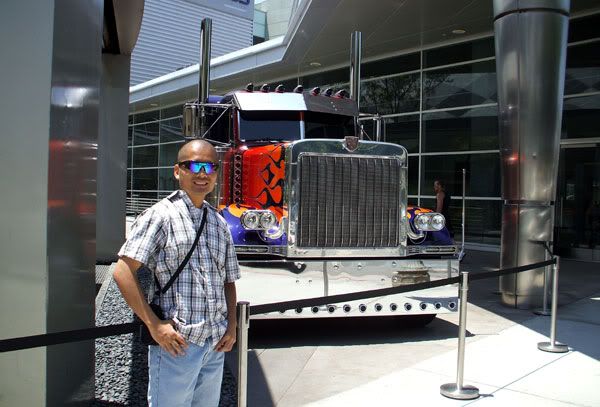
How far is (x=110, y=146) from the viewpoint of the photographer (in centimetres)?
1184

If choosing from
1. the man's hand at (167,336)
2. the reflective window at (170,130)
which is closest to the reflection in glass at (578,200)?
the man's hand at (167,336)

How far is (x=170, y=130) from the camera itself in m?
29.7

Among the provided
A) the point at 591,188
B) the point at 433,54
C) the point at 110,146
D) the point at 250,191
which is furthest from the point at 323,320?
the point at 433,54

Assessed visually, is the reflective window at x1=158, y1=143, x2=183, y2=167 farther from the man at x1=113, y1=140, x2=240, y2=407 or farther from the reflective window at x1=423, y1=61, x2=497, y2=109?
the man at x1=113, y1=140, x2=240, y2=407

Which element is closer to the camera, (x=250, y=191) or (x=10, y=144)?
(x=10, y=144)

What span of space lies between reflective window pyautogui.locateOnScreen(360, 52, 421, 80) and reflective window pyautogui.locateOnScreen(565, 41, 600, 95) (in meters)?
4.55

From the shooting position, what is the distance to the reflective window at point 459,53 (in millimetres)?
15406

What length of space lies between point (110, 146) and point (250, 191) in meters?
5.85

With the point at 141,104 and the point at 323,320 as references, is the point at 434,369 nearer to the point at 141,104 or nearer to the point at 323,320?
the point at 323,320

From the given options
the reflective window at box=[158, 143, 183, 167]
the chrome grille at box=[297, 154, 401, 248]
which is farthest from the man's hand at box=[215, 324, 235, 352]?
the reflective window at box=[158, 143, 183, 167]

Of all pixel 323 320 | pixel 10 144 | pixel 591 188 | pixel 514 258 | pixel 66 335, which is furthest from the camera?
pixel 591 188

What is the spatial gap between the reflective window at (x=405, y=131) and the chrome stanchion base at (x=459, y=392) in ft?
42.4

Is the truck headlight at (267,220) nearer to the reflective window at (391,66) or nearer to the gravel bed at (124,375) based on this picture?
the gravel bed at (124,375)

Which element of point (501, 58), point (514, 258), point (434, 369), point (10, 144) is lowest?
point (434, 369)
